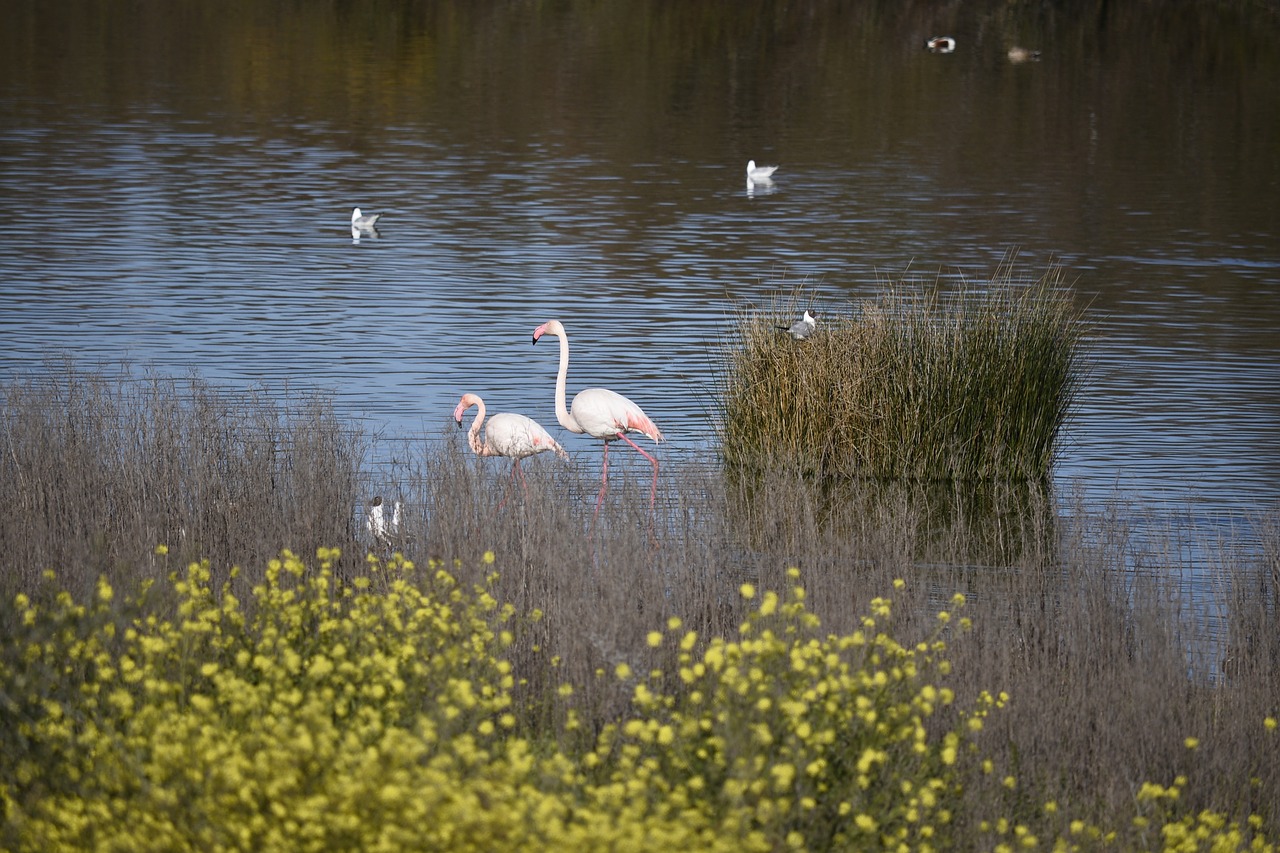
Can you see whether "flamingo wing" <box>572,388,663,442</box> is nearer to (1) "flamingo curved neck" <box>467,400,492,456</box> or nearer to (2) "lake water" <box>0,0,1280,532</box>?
(1) "flamingo curved neck" <box>467,400,492,456</box>

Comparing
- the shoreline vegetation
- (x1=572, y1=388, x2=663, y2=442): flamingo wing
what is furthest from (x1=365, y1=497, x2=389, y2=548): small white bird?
(x1=572, y1=388, x2=663, y2=442): flamingo wing

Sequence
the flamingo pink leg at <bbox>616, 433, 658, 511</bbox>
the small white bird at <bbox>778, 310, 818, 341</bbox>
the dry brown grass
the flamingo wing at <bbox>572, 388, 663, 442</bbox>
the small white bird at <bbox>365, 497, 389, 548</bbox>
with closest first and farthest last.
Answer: the dry brown grass < the small white bird at <bbox>365, 497, 389, 548</bbox> < the flamingo pink leg at <bbox>616, 433, 658, 511</bbox> < the flamingo wing at <bbox>572, 388, 663, 442</bbox> < the small white bird at <bbox>778, 310, 818, 341</bbox>

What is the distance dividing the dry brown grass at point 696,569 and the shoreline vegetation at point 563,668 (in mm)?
24

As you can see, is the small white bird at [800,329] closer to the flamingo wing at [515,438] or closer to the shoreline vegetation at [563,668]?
the shoreline vegetation at [563,668]

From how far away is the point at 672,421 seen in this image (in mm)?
14508

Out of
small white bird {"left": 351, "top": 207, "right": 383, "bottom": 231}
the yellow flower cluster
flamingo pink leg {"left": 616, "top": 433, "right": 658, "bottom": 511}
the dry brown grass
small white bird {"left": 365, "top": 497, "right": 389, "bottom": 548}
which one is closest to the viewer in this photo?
the yellow flower cluster

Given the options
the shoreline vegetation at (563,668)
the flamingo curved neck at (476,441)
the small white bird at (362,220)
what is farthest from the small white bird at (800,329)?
the small white bird at (362,220)

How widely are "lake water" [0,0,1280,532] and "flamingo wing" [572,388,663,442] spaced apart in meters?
1.36

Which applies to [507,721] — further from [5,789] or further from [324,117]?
[324,117]

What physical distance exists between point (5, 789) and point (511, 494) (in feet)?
14.0

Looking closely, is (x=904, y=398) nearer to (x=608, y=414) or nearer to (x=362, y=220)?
(x=608, y=414)

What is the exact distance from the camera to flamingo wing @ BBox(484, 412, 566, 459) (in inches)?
440

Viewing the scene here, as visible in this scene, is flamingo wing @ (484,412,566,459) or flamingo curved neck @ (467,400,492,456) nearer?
flamingo wing @ (484,412,566,459)

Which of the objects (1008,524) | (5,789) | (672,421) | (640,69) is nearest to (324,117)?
(640,69)
